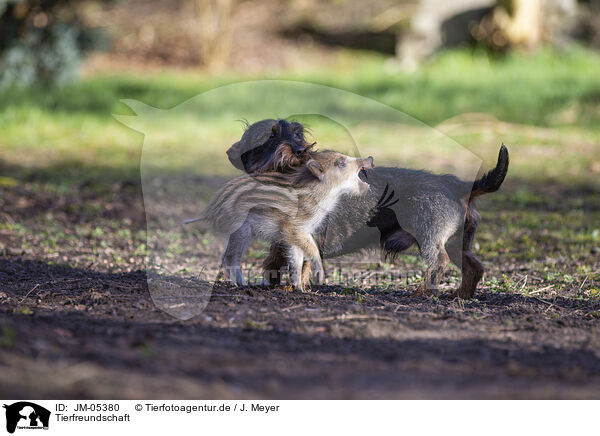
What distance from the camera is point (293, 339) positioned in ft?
14.1

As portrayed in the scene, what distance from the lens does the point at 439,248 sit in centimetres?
541

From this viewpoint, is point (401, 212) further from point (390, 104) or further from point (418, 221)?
point (390, 104)

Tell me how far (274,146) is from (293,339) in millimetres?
1662

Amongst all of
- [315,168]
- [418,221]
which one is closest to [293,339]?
[315,168]

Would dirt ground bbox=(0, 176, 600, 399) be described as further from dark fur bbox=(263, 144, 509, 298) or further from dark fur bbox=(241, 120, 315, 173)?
dark fur bbox=(241, 120, 315, 173)

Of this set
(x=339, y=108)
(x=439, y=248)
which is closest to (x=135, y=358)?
(x=439, y=248)

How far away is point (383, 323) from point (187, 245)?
3228mm

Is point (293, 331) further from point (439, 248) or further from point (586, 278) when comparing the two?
point (586, 278)
